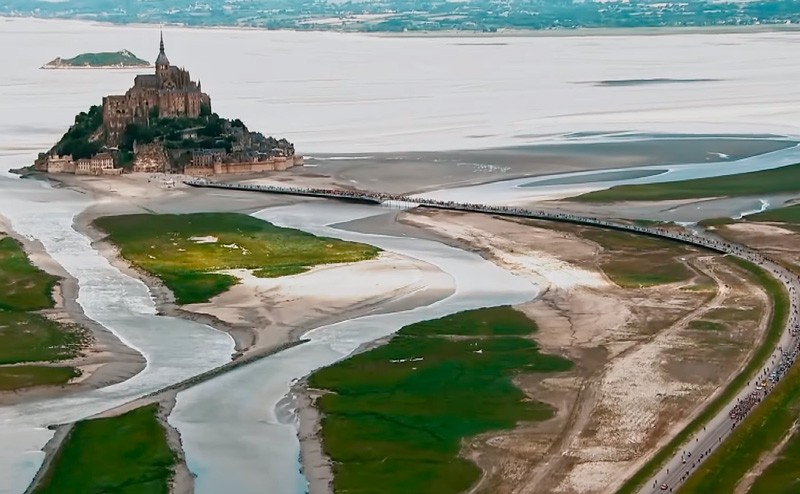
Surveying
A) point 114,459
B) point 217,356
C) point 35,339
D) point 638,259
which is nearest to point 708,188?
point 638,259

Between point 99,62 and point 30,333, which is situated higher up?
point 30,333

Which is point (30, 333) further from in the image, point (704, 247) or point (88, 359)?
point (704, 247)

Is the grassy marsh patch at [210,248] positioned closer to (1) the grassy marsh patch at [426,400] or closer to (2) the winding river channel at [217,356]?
(2) the winding river channel at [217,356]

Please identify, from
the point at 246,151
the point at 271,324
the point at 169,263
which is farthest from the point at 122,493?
A: the point at 246,151

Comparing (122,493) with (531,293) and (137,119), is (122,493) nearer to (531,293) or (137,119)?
(531,293)

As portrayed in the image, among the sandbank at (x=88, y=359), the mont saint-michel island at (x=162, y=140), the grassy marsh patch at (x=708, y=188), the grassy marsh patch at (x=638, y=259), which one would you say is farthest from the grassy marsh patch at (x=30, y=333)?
the mont saint-michel island at (x=162, y=140)

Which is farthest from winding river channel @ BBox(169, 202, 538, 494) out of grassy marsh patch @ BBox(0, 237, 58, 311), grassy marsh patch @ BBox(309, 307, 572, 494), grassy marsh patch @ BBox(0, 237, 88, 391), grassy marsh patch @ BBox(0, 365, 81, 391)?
grassy marsh patch @ BBox(0, 237, 58, 311)
